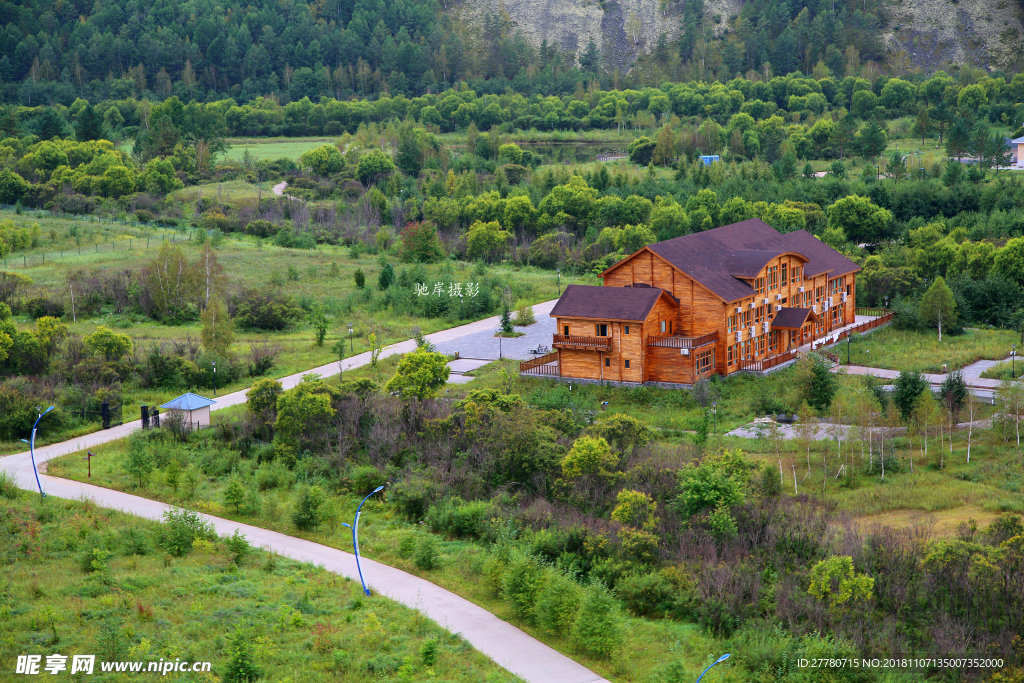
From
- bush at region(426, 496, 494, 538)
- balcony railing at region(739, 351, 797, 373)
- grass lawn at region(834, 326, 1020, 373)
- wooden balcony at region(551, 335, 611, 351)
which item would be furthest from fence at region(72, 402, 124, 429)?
grass lawn at region(834, 326, 1020, 373)

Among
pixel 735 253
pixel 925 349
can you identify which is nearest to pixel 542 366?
pixel 735 253

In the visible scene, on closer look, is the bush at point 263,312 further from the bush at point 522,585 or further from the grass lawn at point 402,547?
the bush at point 522,585

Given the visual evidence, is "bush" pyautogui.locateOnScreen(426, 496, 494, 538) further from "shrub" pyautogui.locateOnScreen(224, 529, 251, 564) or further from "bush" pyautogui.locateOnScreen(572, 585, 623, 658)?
"bush" pyautogui.locateOnScreen(572, 585, 623, 658)

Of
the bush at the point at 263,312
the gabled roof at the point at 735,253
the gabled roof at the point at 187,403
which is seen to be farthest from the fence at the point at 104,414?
Result: the gabled roof at the point at 735,253

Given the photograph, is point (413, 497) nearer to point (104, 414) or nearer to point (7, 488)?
point (7, 488)

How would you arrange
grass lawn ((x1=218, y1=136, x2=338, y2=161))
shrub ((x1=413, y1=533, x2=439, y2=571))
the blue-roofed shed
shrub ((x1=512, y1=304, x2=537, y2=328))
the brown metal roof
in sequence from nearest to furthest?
shrub ((x1=413, y1=533, x2=439, y2=571)), the blue-roofed shed, the brown metal roof, shrub ((x1=512, y1=304, x2=537, y2=328)), grass lawn ((x1=218, y1=136, x2=338, y2=161))

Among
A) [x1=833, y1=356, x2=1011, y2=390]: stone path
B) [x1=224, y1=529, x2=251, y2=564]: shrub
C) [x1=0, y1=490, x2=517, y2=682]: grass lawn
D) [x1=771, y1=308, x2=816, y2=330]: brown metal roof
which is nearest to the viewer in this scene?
[x1=0, y1=490, x2=517, y2=682]: grass lawn

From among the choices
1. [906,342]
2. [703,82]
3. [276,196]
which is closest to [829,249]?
[906,342]
